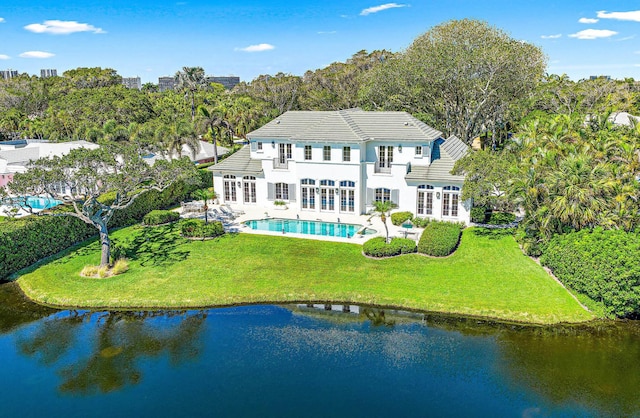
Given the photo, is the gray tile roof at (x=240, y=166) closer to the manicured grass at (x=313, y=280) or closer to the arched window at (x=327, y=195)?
the arched window at (x=327, y=195)

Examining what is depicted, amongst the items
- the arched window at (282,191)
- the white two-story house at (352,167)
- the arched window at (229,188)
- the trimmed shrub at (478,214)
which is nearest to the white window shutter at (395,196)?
the white two-story house at (352,167)

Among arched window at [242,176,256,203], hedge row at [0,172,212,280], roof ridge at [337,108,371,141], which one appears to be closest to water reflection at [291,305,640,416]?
roof ridge at [337,108,371,141]

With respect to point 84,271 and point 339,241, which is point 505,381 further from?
point 84,271

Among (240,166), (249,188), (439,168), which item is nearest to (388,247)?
(439,168)

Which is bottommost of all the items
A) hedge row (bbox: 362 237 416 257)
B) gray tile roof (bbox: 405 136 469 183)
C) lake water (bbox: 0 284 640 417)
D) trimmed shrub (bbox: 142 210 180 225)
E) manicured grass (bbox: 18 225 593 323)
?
lake water (bbox: 0 284 640 417)

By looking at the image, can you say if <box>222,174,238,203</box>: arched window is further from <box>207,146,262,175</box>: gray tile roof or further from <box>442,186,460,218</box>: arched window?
<box>442,186,460,218</box>: arched window

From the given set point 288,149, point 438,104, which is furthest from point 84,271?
point 438,104
